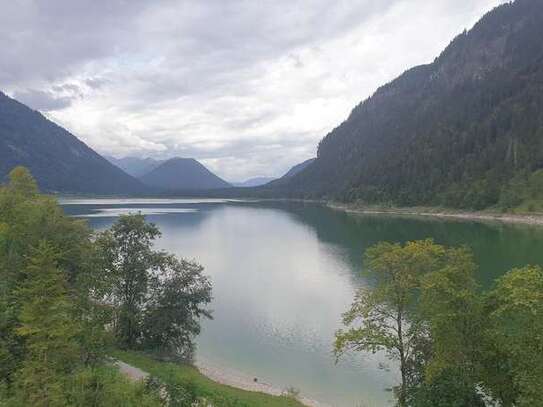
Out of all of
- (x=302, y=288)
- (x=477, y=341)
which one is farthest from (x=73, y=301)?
(x=302, y=288)

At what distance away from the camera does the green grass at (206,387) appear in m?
26.7

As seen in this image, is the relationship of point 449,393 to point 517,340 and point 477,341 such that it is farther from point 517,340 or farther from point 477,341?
point 517,340

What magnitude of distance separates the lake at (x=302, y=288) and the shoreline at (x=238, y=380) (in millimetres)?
700

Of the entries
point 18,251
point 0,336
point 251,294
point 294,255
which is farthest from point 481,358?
point 294,255

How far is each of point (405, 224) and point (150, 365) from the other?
130918 millimetres

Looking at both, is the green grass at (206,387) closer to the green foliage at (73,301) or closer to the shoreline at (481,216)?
the green foliage at (73,301)

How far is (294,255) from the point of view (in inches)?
4097

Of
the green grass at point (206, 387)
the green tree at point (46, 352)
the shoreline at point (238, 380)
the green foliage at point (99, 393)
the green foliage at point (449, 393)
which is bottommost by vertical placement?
the shoreline at point (238, 380)

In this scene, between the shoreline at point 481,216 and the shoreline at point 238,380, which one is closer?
the shoreline at point 238,380

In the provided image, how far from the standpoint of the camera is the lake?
39.5m

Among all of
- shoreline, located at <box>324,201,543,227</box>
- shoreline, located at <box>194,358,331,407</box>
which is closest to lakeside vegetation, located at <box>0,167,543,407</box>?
shoreline, located at <box>194,358,331,407</box>

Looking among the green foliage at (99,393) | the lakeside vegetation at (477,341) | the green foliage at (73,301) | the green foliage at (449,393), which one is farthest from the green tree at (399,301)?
the green foliage at (99,393)

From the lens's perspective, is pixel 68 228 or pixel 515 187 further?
pixel 515 187

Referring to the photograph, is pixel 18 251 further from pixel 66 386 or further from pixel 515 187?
pixel 515 187
